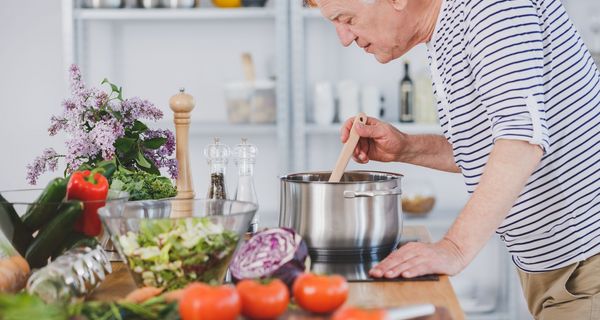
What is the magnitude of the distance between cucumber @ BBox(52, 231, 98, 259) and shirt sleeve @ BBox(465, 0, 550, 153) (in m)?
0.76

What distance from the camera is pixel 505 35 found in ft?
5.34

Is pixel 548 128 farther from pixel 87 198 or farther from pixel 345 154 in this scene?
pixel 87 198

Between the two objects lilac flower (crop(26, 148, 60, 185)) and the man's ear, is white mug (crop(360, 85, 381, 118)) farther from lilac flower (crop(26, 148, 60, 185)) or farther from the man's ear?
lilac flower (crop(26, 148, 60, 185))

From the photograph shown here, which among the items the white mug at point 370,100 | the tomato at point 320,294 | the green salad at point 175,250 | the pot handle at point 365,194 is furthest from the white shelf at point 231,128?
the tomato at point 320,294

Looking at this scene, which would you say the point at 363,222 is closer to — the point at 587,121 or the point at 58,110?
the point at 587,121

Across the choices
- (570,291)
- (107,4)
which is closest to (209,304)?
(570,291)

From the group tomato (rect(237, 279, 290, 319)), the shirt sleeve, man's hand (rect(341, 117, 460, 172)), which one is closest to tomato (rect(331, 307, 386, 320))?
tomato (rect(237, 279, 290, 319))

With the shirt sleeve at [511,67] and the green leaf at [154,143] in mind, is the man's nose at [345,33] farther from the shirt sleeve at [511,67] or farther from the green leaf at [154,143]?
the green leaf at [154,143]

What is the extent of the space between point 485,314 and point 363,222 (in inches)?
108

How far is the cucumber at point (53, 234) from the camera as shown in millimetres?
1451

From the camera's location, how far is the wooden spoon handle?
1.76 meters

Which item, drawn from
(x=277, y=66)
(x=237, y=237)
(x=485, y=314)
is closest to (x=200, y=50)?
(x=277, y=66)

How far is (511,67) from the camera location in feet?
5.26

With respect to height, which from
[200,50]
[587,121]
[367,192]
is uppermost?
[200,50]
